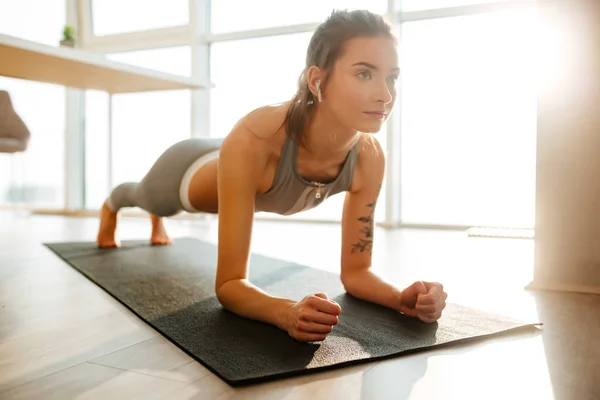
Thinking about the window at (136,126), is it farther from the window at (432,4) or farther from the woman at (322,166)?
the woman at (322,166)

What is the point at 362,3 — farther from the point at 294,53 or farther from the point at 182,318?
the point at 182,318

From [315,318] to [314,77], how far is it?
486 millimetres

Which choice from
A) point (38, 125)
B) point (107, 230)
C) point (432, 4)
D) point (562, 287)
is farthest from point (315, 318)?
point (38, 125)

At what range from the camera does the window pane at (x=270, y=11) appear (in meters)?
3.93

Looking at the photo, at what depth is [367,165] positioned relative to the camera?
1395mm

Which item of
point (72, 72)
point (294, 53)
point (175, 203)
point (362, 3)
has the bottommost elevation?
point (175, 203)

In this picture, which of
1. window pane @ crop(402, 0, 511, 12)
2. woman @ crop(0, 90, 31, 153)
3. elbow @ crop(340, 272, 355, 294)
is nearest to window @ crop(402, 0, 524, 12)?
window pane @ crop(402, 0, 511, 12)

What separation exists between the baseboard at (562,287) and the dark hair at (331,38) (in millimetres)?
830

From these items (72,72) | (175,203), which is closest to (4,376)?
(175,203)

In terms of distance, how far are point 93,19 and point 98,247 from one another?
3.21 meters

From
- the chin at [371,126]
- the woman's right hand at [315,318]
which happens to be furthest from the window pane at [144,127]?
the woman's right hand at [315,318]

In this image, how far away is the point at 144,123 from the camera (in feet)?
15.3

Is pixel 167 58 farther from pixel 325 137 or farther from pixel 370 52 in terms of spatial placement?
pixel 370 52

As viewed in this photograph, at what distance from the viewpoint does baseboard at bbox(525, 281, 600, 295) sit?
151 centimetres
